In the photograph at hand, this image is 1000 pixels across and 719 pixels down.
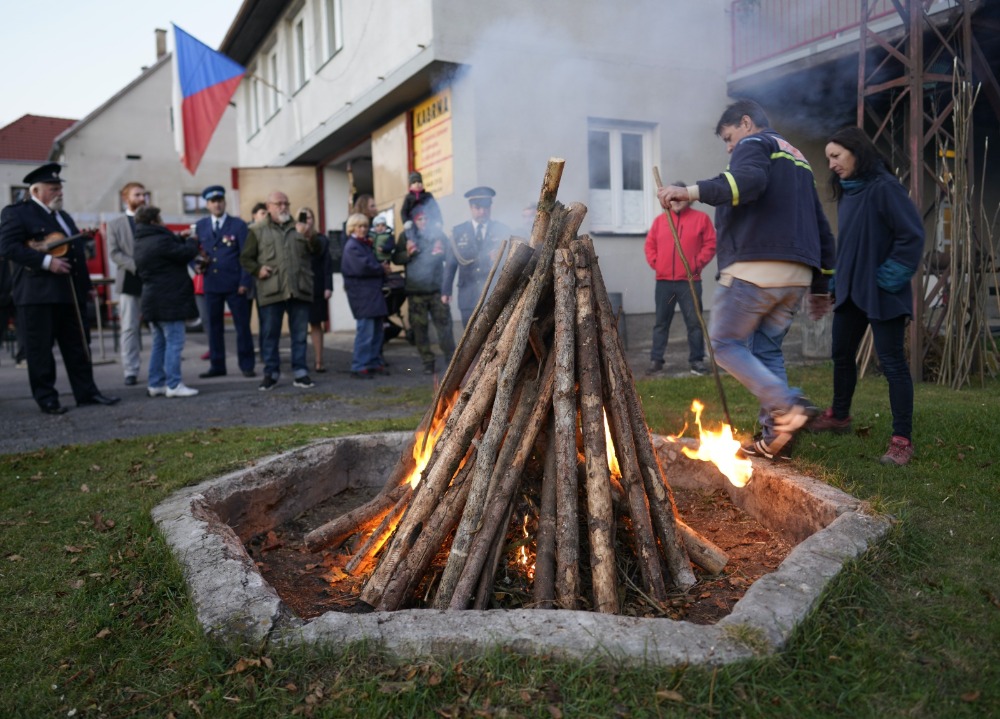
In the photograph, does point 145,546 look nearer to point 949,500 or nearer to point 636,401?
point 636,401

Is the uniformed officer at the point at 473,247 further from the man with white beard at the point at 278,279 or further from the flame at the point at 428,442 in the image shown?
the flame at the point at 428,442

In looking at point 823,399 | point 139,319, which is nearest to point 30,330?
point 139,319

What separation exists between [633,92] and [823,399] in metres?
6.55

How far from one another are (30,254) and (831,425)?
21.5 ft

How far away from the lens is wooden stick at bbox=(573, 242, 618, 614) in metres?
2.81

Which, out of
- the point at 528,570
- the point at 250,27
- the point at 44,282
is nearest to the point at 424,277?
the point at 44,282

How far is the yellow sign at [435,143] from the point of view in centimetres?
1061

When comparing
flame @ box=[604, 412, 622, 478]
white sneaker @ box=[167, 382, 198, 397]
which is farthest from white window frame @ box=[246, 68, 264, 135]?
flame @ box=[604, 412, 622, 478]

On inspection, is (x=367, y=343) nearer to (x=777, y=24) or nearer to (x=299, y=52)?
(x=777, y=24)

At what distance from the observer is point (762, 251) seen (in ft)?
13.0

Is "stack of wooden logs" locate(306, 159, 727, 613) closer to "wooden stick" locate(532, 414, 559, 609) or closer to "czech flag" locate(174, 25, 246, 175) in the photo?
"wooden stick" locate(532, 414, 559, 609)

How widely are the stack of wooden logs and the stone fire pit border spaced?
46 cm

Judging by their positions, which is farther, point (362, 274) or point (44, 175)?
point (362, 274)

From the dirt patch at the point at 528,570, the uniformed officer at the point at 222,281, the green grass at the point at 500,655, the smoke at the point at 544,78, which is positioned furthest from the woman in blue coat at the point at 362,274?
the green grass at the point at 500,655
